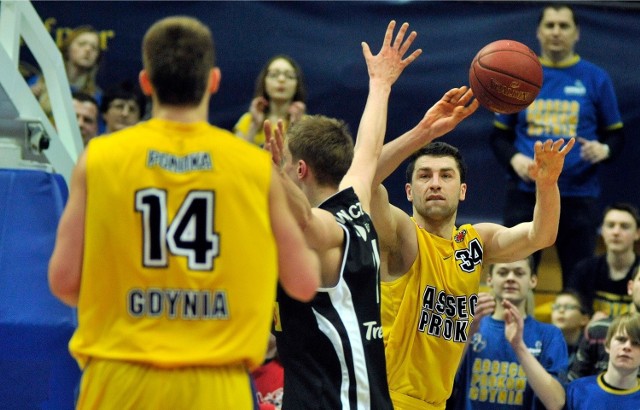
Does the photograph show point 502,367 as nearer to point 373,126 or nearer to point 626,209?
point 626,209

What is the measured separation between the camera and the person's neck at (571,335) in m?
8.51

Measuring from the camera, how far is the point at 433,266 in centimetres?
621

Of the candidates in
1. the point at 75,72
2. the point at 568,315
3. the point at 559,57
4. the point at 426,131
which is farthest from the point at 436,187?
the point at 75,72

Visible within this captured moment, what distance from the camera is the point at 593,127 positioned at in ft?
30.3

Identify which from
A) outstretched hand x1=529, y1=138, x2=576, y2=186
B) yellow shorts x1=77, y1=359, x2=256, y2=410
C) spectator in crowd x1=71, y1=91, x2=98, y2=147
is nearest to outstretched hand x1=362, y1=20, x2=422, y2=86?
outstretched hand x1=529, y1=138, x2=576, y2=186

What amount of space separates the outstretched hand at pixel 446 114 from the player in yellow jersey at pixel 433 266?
52cm

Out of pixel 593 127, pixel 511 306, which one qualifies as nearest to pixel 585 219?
pixel 593 127

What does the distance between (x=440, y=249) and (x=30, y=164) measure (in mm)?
2383

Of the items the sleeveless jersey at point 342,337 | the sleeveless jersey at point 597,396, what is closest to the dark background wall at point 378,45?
the sleeveless jersey at point 597,396

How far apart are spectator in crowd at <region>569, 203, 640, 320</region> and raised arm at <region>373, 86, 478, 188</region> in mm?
3521

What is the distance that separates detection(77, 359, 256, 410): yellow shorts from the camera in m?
3.51

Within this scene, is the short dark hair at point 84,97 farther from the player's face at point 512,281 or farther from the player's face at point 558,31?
the player's face at point 558,31

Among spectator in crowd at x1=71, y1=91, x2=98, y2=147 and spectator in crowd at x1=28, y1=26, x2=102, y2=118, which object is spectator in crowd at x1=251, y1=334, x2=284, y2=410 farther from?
spectator in crowd at x1=28, y1=26, x2=102, y2=118

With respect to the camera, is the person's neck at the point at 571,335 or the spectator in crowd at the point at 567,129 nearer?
the person's neck at the point at 571,335
